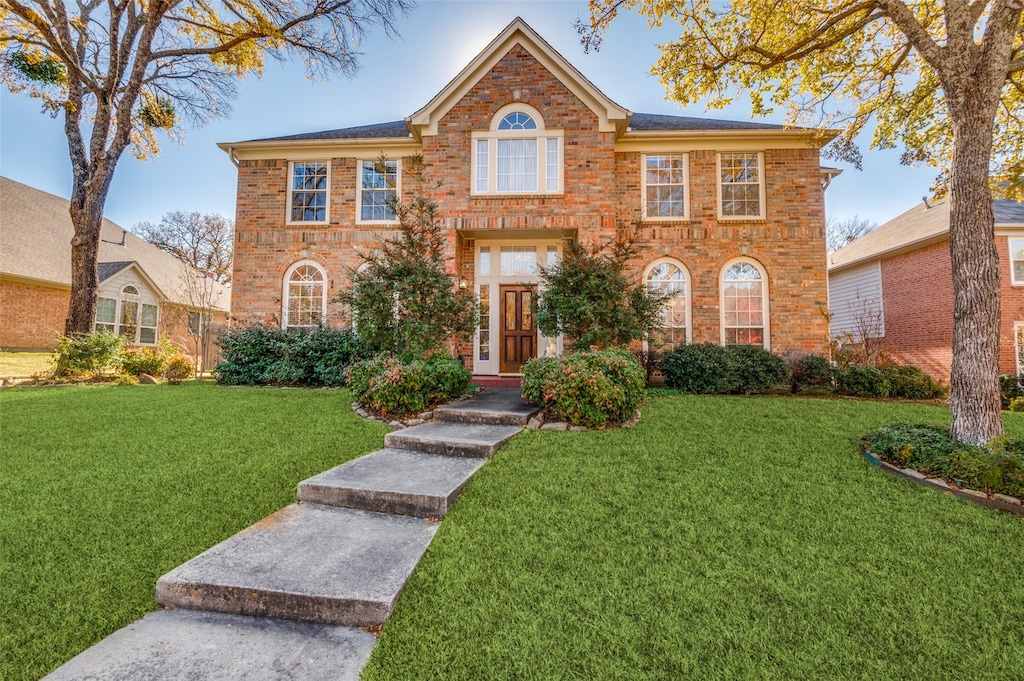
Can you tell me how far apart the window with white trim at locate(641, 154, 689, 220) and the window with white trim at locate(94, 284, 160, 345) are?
19.7 m

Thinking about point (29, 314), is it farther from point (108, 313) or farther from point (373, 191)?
point (373, 191)

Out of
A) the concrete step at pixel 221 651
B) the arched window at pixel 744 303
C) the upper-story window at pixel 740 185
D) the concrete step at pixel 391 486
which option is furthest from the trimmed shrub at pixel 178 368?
the upper-story window at pixel 740 185

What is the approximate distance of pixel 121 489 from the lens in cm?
360

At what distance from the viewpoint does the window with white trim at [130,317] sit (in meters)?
17.4

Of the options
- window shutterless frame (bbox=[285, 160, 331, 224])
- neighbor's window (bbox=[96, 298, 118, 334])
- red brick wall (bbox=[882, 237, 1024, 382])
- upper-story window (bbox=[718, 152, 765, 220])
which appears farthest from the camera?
neighbor's window (bbox=[96, 298, 118, 334])

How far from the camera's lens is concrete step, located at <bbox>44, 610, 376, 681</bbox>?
1.82m

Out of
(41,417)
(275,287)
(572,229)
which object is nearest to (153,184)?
(275,287)

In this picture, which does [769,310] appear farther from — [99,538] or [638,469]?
[99,538]

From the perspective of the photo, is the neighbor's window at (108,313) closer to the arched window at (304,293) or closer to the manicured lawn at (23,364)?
the manicured lawn at (23,364)

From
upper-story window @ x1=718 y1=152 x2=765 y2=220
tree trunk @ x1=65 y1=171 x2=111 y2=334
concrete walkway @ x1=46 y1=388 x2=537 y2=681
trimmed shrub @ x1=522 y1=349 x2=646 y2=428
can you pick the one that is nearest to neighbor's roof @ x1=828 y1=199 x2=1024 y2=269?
upper-story window @ x1=718 y1=152 x2=765 y2=220

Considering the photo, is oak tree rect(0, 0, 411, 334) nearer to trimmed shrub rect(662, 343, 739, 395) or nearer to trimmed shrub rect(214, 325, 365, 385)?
trimmed shrub rect(214, 325, 365, 385)

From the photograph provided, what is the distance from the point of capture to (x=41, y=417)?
19.2 feet

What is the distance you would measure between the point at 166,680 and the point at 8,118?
1610cm

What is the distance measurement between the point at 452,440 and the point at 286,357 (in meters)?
6.30
